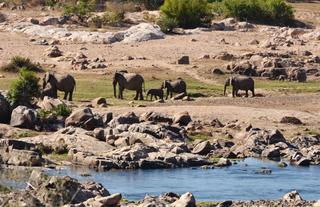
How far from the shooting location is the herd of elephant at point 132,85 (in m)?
39.1

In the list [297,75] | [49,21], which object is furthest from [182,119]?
[49,21]

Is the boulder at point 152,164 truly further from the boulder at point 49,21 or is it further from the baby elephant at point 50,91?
the boulder at point 49,21

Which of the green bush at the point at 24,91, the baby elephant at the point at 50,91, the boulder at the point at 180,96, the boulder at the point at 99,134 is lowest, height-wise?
the boulder at the point at 99,134

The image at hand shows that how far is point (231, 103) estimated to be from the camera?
130ft

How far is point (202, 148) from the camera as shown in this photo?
3106 centimetres

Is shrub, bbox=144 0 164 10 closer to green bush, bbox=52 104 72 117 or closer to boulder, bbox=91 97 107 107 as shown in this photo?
boulder, bbox=91 97 107 107

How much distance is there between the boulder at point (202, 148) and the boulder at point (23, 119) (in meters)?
4.74

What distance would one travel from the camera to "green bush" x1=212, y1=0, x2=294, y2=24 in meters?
62.9

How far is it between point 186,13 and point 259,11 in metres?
5.15

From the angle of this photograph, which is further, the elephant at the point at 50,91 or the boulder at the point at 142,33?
the boulder at the point at 142,33

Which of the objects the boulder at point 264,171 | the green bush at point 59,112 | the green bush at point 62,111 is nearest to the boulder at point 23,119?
the green bush at point 59,112

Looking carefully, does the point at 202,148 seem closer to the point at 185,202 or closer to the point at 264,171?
the point at 264,171

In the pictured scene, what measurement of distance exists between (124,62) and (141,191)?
23.2m

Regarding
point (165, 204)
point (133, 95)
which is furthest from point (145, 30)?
point (165, 204)
